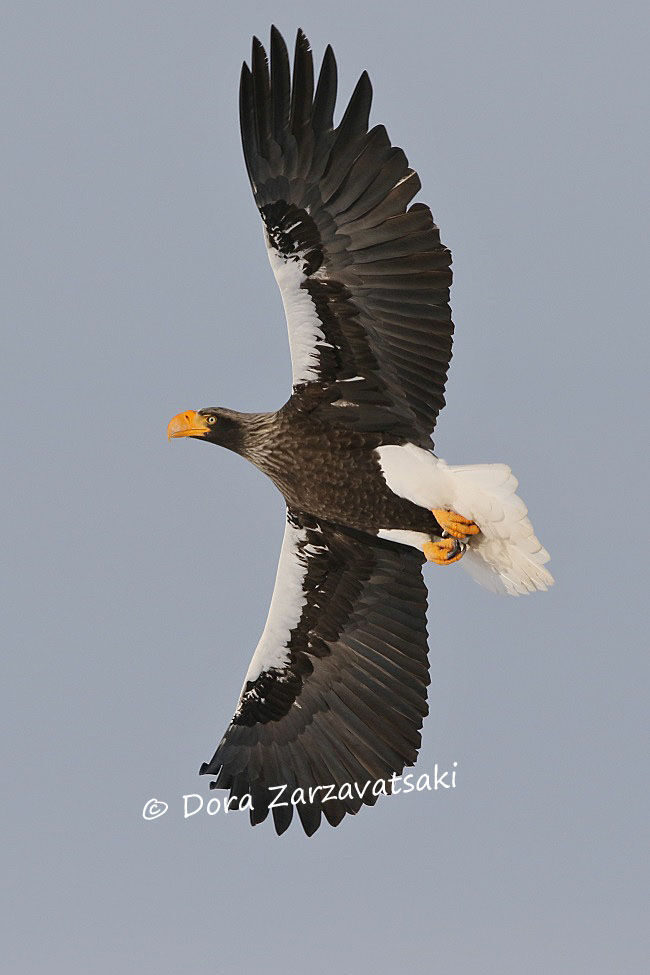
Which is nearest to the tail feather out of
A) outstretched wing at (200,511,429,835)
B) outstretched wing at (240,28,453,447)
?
outstretched wing at (240,28,453,447)

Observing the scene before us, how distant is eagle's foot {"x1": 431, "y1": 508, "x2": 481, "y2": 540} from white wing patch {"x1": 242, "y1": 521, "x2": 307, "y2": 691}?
43.5 inches

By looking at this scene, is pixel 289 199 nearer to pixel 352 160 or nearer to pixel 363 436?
pixel 352 160

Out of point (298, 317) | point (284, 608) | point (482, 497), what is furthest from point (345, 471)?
point (284, 608)

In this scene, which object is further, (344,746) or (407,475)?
(344,746)

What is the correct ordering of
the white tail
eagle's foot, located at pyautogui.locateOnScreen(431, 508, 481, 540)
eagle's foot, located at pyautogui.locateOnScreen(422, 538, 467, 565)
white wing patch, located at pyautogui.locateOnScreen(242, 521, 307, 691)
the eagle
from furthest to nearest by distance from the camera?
white wing patch, located at pyautogui.locateOnScreen(242, 521, 307, 691), eagle's foot, located at pyautogui.locateOnScreen(422, 538, 467, 565), eagle's foot, located at pyautogui.locateOnScreen(431, 508, 481, 540), the white tail, the eagle

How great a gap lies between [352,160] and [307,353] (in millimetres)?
1295

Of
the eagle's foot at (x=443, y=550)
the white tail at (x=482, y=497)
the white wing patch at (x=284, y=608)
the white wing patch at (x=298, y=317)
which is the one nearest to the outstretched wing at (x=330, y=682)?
the white wing patch at (x=284, y=608)

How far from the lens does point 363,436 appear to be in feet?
32.5

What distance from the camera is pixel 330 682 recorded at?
10859 millimetres

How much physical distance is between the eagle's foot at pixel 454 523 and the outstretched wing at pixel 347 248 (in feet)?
1.52

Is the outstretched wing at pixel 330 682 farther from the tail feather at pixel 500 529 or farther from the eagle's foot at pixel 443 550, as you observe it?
the tail feather at pixel 500 529

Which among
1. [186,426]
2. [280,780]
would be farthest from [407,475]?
[280,780]

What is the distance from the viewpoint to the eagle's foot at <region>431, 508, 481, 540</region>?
9.94 meters

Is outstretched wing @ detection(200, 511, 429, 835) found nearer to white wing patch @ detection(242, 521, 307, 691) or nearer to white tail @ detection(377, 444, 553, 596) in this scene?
white wing patch @ detection(242, 521, 307, 691)
